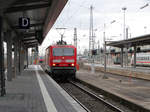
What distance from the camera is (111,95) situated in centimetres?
1203

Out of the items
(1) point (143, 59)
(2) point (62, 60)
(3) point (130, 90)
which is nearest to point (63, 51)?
(2) point (62, 60)

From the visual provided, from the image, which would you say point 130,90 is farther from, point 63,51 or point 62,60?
point 63,51

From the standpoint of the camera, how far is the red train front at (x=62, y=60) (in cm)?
1931

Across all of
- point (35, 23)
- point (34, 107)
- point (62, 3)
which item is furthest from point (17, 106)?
point (35, 23)

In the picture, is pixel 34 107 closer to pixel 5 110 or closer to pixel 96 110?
pixel 5 110

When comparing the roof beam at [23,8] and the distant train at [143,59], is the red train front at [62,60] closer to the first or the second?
the roof beam at [23,8]

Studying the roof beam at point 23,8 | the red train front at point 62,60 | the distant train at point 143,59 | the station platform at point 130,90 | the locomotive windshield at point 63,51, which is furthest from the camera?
the distant train at point 143,59

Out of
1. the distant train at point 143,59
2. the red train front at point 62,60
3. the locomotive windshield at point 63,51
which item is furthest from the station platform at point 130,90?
the distant train at point 143,59

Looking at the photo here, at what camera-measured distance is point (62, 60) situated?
19531 millimetres

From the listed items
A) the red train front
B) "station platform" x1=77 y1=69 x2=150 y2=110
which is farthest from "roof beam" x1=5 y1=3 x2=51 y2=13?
the red train front

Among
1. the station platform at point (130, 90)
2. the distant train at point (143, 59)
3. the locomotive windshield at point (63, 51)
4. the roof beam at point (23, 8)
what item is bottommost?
the station platform at point (130, 90)

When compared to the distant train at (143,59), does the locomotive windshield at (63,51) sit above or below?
above

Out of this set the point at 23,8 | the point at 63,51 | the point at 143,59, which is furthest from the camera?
the point at 143,59

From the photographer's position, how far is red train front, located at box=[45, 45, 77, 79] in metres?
19.3
